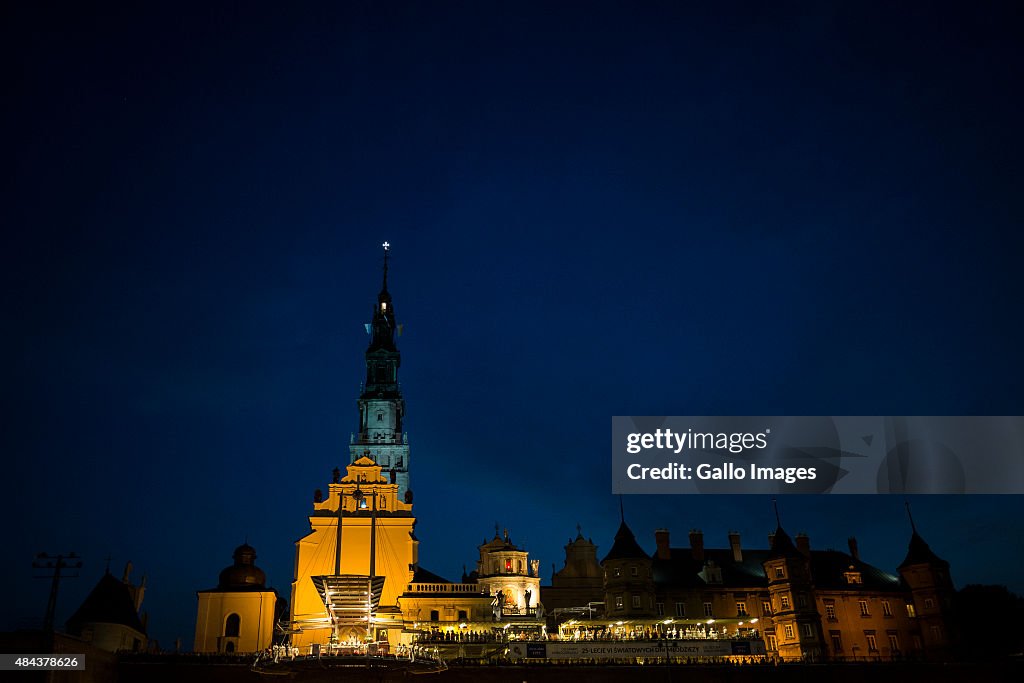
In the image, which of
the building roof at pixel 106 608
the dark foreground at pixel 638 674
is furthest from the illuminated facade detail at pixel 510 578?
the building roof at pixel 106 608

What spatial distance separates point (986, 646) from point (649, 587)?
2735 centimetres

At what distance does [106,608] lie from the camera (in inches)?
2299

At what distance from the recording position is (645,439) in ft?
141

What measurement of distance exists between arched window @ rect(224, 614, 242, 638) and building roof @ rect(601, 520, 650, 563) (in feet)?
92.9

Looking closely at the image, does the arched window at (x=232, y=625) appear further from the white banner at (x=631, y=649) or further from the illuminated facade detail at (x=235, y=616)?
the white banner at (x=631, y=649)

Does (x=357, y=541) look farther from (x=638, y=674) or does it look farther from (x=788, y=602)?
Answer: (x=788, y=602)

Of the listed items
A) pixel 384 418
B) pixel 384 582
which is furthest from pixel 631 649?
pixel 384 418

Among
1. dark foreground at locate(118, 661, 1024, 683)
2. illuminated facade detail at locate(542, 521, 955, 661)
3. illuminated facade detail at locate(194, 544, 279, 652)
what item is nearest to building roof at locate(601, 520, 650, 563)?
illuminated facade detail at locate(542, 521, 955, 661)

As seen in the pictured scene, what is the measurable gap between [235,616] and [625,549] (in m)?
30.3

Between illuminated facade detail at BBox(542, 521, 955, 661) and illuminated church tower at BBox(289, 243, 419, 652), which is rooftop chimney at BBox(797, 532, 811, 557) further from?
illuminated church tower at BBox(289, 243, 419, 652)

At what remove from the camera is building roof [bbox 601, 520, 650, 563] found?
198ft

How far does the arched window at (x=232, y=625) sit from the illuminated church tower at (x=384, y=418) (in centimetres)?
2882

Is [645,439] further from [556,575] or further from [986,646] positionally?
[986,646]

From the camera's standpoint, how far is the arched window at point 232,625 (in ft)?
196
